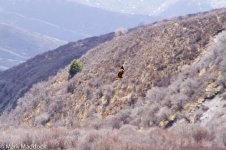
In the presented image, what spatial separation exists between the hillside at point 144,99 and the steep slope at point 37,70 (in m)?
19.4

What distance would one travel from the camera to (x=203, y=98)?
30.8 m

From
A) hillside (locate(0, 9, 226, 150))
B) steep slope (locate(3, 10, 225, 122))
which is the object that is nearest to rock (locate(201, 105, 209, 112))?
hillside (locate(0, 9, 226, 150))

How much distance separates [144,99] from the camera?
36.7m

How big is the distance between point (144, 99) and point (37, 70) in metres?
57.0

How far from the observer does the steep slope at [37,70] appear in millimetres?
77169

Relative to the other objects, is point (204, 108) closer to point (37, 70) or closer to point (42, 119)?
point (42, 119)

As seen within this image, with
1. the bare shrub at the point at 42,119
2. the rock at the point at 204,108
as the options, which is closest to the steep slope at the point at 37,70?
the bare shrub at the point at 42,119

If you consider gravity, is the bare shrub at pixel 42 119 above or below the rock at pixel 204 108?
below

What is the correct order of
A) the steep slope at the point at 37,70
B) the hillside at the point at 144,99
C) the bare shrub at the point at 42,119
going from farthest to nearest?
the steep slope at the point at 37,70 → the bare shrub at the point at 42,119 → the hillside at the point at 144,99

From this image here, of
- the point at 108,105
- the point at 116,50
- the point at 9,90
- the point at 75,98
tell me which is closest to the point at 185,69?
the point at 108,105

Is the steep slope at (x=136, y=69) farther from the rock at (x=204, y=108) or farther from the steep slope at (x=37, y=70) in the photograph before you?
the steep slope at (x=37, y=70)

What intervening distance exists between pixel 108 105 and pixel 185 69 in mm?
6146

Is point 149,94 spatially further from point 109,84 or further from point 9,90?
point 9,90

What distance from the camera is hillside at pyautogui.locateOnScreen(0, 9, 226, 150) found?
22.4m
